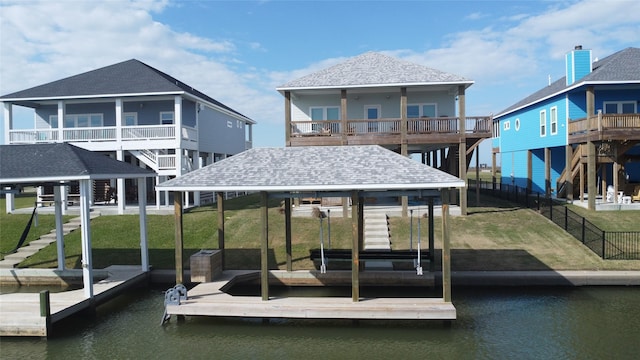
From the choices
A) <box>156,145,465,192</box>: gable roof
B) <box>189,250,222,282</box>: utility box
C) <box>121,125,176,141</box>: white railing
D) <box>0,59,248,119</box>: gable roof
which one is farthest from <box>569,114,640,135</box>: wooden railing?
<box>121,125,176,141</box>: white railing

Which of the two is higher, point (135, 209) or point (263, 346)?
point (135, 209)

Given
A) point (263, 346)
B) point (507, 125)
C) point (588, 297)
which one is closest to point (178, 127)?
point (263, 346)

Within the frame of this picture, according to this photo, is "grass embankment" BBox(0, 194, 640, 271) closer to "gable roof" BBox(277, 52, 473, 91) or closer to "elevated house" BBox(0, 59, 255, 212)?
"elevated house" BBox(0, 59, 255, 212)

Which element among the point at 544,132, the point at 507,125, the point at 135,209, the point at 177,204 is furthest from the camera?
the point at 507,125

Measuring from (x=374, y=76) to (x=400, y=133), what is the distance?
3.58m

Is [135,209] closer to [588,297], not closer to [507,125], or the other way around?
[588,297]

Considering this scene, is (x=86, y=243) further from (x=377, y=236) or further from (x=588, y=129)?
(x=588, y=129)

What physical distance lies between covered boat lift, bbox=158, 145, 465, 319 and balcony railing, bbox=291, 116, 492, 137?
1057cm

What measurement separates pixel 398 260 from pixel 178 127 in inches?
647

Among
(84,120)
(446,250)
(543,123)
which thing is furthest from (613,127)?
(84,120)

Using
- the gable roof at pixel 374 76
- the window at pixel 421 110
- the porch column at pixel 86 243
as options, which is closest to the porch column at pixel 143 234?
the porch column at pixel 86 243

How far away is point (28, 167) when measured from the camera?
1354 cm

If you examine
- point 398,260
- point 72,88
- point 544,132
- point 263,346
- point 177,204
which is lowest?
point 263,346

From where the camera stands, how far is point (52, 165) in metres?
13.5
